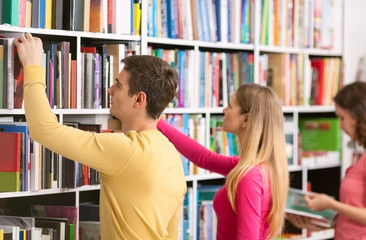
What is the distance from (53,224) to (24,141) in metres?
0.38

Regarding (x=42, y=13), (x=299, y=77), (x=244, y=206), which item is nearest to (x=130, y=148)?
(x=244, y=206)

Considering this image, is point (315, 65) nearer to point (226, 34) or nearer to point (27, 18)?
point (226, 34)

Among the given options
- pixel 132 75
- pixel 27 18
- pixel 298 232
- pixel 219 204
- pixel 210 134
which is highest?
pixel 27 18

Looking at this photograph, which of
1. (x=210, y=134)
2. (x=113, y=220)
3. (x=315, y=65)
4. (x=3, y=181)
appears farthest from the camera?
(x=315, y=65)

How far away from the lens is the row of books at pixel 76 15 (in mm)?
2793

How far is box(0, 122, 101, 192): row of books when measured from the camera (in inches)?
109

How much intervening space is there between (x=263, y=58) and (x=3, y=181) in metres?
1.74

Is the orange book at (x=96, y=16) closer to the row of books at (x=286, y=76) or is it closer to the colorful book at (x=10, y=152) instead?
the colorful book at (x=10, y=152)

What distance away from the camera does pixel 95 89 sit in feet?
10.1

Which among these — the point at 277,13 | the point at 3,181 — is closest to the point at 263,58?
the point at 277,13

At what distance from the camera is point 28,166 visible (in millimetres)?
2834

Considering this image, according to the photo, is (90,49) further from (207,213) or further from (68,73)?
(207,213)

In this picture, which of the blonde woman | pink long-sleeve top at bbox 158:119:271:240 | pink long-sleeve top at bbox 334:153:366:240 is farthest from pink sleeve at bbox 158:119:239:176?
pink long-sleeve top at bbox 334:153:366:240

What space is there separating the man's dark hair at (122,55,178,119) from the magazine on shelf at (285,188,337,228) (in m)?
1.26
